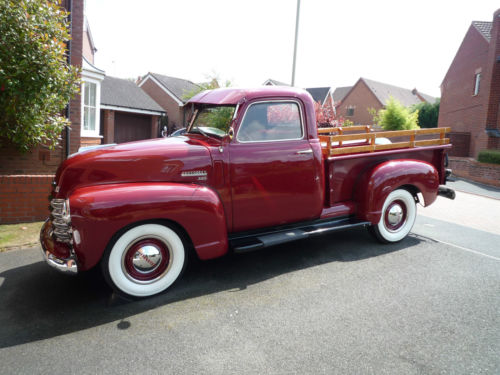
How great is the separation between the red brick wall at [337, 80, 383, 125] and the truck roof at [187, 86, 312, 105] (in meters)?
39.6

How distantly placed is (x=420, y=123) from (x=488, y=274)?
37.5 metres

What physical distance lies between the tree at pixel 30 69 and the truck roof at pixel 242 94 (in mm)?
2325

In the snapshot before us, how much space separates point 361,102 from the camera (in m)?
42.7

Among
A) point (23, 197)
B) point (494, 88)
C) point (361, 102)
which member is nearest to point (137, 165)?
point (23, 197)

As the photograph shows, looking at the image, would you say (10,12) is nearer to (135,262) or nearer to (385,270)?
(135,262)

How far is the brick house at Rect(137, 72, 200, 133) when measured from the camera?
28.5 meters

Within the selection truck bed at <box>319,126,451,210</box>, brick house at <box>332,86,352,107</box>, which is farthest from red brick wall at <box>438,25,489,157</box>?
brick house at <box>332,86,352,107</box>

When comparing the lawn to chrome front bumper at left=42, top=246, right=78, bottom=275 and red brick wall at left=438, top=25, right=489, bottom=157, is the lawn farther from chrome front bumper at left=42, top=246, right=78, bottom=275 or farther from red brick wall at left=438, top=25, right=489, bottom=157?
red brick wall at left=438, top=25, right=489, bottom=157

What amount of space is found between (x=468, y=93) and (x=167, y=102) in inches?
830

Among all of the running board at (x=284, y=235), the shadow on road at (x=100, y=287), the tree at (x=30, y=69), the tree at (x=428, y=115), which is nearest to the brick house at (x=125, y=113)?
the tree at (x=30, y=69)

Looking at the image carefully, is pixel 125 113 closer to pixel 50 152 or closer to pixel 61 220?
pixel 50 152

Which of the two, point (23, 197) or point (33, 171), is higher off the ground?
point (33, 171)

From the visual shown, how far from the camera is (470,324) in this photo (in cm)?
319

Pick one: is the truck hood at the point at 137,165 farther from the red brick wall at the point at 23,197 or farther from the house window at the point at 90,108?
the house window at the point at 90,108
